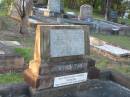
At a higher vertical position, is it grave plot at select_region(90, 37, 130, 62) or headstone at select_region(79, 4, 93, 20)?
headstone at select_region(79, 4, 93, 20)

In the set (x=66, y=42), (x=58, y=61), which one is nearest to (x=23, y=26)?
(x=66, y=42)

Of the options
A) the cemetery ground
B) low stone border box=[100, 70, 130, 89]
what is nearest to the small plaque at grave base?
low stone border box=[100, 70, 130, 89]

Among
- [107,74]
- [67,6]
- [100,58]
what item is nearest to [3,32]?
[100,58]

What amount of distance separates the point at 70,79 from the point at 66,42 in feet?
2.45

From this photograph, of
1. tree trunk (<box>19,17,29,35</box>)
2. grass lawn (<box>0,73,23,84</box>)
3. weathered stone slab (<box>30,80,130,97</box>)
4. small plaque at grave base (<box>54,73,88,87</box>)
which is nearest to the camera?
weathered stone slab (<box>30,80,130,97</box>)

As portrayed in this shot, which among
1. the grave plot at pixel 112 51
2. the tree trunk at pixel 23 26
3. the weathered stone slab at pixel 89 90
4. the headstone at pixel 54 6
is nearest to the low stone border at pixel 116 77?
the weathered stone slab at pixel 89 90

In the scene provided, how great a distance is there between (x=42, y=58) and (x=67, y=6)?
21.8 metres

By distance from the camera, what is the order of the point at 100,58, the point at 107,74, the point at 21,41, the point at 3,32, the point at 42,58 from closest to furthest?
the point at 42,58, the point at 107,74, the point at 100,58, the point at 21,41, the point at 3,32

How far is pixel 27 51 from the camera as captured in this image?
8773 mm

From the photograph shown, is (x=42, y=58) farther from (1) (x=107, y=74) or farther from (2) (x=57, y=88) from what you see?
(1) (x=107, y=74)

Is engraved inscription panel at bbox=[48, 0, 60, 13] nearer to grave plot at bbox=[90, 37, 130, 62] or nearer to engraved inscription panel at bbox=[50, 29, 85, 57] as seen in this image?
grave plot at bbox=[90, 37, 130, 62]

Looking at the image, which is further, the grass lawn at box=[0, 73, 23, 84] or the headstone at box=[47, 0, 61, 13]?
the headstone at box=[47, 0, 61, 13]

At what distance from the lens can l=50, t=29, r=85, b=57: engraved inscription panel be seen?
5.60 m

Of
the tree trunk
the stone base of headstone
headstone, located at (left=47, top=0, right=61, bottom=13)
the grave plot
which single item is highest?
headstone, located at (left=47, top=0, right=61, bottom=13)
